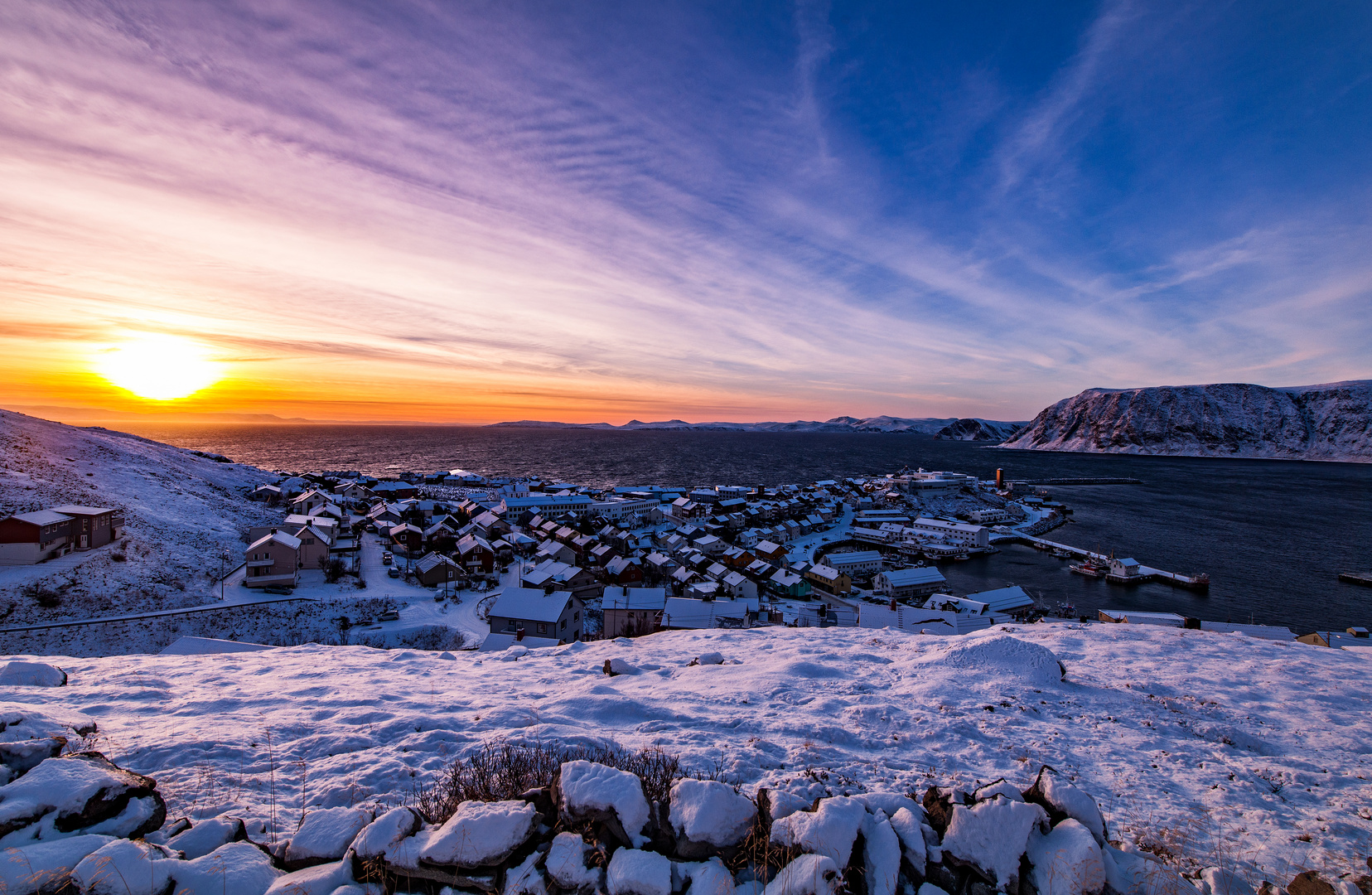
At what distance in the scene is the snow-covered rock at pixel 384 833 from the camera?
140 inches

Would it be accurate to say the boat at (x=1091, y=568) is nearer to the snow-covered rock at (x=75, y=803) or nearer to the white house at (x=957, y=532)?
the white house at (x=957, y=532)

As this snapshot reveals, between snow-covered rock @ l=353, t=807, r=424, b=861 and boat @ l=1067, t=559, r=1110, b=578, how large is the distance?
5399cm

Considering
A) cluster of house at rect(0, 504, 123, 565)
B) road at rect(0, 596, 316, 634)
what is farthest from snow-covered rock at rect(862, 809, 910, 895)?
cluster of house at rect(0, 504, 123, 565)

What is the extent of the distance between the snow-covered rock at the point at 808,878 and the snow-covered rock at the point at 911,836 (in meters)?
0.64

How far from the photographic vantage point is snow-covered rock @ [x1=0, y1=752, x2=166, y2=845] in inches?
133

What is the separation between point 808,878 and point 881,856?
1.99ft

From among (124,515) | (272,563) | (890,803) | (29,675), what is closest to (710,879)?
(890,803)

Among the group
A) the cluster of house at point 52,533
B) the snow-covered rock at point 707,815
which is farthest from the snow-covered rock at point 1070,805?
the cluster of house at point 52,533

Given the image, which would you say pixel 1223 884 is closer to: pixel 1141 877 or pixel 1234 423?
pixel 1141 877

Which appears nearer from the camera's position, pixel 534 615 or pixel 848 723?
pixel 848 723

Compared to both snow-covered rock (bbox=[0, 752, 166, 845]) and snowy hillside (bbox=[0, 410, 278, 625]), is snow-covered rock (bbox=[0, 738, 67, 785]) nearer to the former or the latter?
snow-covered rock (bbox=[0, 752, 166, 845])

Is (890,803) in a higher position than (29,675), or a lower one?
higher

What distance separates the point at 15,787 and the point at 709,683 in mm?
7279

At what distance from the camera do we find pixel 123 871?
3.10 metres
